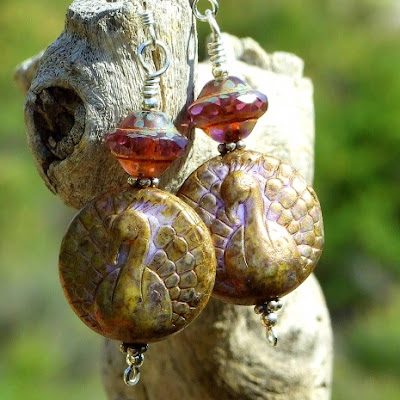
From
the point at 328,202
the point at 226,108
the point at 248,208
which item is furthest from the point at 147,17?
the point at 328,202

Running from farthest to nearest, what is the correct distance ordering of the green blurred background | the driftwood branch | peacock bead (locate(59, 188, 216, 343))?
the green blurred background → the driftwood branch → peacock bead (locate(59, 188, 216, 343))

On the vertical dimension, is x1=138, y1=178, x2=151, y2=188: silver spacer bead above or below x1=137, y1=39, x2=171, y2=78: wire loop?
below

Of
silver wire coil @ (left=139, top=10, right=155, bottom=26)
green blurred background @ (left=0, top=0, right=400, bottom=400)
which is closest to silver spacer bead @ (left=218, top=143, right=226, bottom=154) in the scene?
silver wire coil @ (left=139, top=10, right=155, bottom=26)

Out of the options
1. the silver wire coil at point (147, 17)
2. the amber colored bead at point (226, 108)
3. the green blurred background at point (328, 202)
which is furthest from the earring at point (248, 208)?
the green blurred background at point (328, 202)

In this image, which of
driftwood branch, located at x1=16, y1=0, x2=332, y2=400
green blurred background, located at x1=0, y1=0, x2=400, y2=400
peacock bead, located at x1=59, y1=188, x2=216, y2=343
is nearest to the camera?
peacock bead, located at x1=59, y1=188, x2=216, y2=343

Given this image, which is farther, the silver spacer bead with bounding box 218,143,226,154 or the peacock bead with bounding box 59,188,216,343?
the silver spacer bead with bounding box 218,143,226,154

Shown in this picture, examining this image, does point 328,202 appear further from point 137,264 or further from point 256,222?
point 137,264

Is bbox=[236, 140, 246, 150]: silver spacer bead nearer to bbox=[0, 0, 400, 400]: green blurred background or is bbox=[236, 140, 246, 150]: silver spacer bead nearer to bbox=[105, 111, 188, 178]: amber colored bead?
bbox=[105, 111, 188, 178]: amber colored bead

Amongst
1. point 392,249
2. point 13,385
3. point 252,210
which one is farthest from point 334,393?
point 252,210

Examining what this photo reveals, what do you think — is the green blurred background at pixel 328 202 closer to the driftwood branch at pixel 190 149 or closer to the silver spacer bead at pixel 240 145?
the driftwood branch at pixel 190 149
